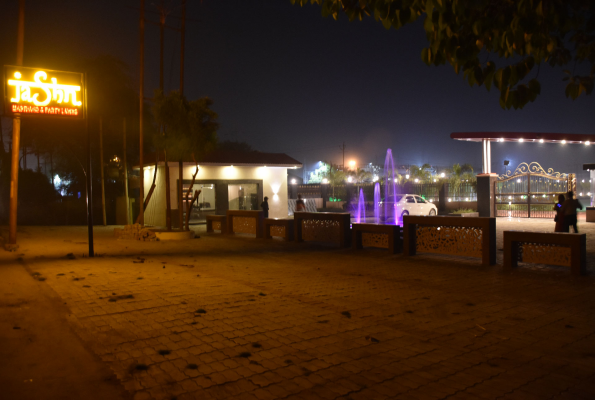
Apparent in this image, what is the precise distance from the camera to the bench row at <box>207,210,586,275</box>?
926 cm

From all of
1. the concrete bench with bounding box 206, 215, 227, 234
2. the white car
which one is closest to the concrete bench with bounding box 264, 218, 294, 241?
the concrete bench with bounding box 206, 215, 227, 234

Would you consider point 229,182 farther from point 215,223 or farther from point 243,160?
point 215,223

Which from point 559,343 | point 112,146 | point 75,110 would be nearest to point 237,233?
point 75,110

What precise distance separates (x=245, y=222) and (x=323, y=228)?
182 inches

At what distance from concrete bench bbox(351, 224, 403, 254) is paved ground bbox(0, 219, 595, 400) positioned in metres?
1.76

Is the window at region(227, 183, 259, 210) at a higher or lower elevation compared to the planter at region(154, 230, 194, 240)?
higher

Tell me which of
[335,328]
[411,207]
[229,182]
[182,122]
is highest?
[182,122]

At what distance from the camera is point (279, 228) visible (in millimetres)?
16500

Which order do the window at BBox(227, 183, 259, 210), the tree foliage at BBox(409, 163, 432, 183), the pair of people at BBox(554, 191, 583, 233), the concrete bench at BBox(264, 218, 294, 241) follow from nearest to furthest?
the pair of people at BBox(554, 191, 583, 233), the concrete bench at BBox(264, 218, 294, 241), the window at BBox(227, 183, 259, 210), the tree foliage at BBox(409, 163, 432, 183)

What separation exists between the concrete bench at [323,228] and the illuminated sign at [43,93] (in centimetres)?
769

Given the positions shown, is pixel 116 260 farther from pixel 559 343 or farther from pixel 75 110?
pixel 559 343

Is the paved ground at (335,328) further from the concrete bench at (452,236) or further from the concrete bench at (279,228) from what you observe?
the concrete bench at (279,228)

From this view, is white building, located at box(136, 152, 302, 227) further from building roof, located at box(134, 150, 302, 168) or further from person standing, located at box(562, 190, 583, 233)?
person standing, located at box(562, 190, 583, 233)

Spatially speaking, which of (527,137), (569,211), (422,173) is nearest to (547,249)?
(569,211)
